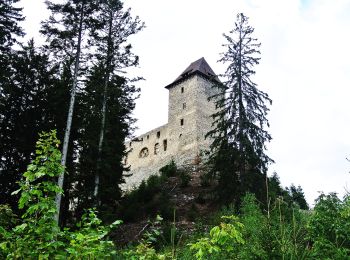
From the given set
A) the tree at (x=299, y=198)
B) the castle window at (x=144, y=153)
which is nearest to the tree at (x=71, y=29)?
the tree at (x=299, y=198)

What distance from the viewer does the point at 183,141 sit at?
3322cm

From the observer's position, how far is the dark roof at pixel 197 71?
113 feet

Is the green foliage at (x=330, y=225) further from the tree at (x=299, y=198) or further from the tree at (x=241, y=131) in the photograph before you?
the tree at (x=241, y=131)

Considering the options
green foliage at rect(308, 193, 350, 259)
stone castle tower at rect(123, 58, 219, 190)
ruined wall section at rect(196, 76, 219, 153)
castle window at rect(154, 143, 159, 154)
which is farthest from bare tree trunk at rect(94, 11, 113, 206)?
castle window at rect(154, 143, 159, 154)

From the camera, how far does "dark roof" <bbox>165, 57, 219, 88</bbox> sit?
34594 millimetres

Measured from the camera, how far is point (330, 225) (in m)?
5.03

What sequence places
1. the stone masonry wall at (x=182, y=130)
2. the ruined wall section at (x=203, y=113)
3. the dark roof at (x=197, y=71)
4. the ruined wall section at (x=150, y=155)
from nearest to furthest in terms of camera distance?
the ruined wall section at (x=203, y=113) < the stone masonry wall at (x=182, y=130) < the dark roof at (x=197, y=71) < the ruined wall section at (x=150, y=155)

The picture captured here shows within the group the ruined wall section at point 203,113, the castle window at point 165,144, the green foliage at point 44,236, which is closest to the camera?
the green foliage at point 44,236

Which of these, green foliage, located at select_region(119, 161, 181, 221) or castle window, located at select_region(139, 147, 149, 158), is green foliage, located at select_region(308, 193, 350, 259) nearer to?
green foliage, located at select_region(119, 161, 181, 221)

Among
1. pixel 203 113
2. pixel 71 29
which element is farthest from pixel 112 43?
pixel 203 113

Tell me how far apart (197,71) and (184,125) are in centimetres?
518

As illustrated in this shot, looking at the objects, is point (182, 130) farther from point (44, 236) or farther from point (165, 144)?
point (44, 236)

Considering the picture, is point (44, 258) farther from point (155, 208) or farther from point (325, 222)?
point (155, 208)

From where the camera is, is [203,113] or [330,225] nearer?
[330,225]
